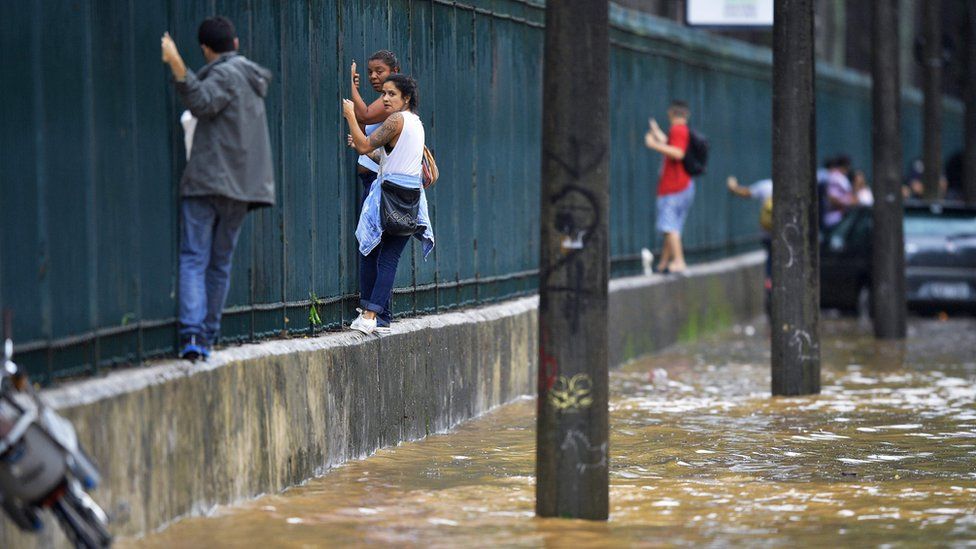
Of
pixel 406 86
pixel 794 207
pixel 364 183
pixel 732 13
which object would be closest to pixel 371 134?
pixel 406 86

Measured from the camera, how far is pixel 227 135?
8750mm

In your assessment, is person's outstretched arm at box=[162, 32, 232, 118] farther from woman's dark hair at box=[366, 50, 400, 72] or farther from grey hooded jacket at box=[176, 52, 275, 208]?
woman's dark hair at box=[366, 50, 400, 72]

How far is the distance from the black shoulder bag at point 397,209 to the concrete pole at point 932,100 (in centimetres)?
1807

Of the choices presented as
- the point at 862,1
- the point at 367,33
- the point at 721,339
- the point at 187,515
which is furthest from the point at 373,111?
the point at 862,1

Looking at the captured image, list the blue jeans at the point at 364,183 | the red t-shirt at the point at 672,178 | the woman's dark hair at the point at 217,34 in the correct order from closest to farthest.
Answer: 1. the woman's dark hair at the point at 217,34
2. the blue jeans at the point at 364,183
3. the red t-shirt at the point at 672,178

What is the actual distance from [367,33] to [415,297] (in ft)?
5.86

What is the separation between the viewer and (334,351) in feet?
34.0

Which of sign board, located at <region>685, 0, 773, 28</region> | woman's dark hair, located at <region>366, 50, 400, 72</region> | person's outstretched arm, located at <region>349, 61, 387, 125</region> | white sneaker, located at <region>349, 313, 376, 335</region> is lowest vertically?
white sneaker, located at <region>349, 313, 376, 335</region>

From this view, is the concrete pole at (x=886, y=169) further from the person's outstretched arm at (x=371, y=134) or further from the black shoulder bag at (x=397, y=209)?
the person's outstretched arm at (x=371, y=134)

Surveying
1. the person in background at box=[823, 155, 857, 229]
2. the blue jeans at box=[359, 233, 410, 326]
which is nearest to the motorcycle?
the blue jeans at box=[359, 233, 410, 326]

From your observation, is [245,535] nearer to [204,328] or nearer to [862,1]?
[204,328]

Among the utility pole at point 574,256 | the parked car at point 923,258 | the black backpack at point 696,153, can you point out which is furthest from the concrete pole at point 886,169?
the utility pole at point 574,256

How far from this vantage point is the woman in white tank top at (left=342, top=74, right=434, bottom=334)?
11.1 meters

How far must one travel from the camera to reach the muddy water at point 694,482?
8.36m
